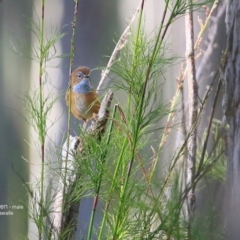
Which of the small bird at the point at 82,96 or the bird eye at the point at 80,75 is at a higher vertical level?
the bird eye at the point at 80,75

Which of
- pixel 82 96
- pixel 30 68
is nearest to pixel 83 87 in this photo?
pixel 82 96

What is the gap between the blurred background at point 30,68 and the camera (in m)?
1.03

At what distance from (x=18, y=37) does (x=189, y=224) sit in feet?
2.01

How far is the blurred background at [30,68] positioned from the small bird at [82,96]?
29 millimetres

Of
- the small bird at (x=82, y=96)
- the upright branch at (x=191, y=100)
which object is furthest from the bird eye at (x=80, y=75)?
the upright branch at (x=191, y=100)

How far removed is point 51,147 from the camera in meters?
1.05

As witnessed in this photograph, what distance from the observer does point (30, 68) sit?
106 centimetres

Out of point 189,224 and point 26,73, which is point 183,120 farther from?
point 26,73

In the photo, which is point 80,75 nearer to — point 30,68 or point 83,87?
point 83,87

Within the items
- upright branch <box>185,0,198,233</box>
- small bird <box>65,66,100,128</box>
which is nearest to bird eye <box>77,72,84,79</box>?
small bird <box>65,66,100,128</box>

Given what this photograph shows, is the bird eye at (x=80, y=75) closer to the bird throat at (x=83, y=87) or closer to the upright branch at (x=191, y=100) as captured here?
the bird throat at (x=83, y=87)

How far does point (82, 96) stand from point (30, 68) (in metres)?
0.17

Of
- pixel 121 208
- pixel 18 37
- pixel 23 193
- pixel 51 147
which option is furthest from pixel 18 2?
pixel 121 208

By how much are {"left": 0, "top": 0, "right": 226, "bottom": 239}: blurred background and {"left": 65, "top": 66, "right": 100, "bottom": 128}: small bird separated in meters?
0.03
